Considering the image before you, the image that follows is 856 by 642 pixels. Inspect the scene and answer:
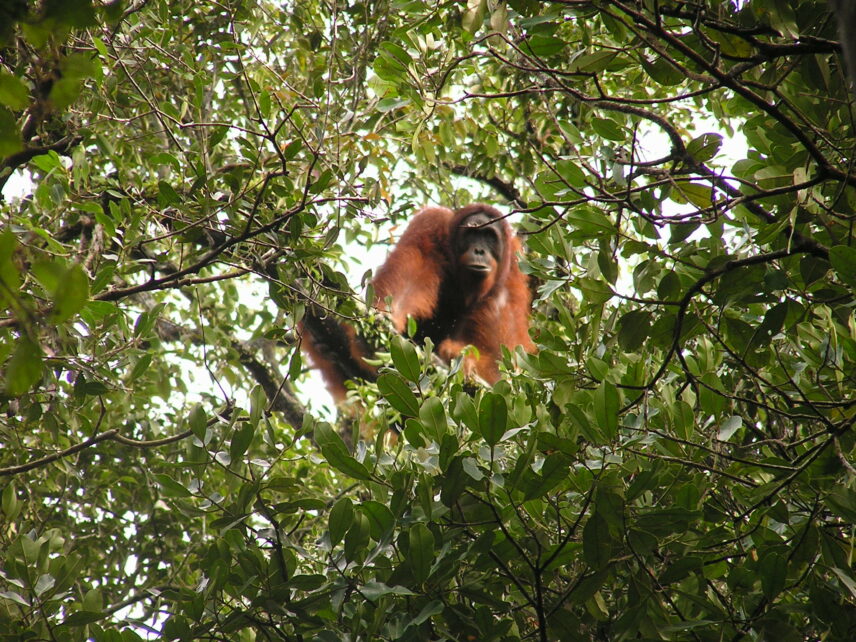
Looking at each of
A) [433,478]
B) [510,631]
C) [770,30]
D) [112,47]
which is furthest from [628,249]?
[112,47]

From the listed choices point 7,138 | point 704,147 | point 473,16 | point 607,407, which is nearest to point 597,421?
point 607,407

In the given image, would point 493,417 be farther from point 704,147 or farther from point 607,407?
point 704,147

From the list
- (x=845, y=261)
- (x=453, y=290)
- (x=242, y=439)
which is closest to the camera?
(x=845, y=261)

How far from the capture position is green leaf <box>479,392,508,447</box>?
51.1 inches

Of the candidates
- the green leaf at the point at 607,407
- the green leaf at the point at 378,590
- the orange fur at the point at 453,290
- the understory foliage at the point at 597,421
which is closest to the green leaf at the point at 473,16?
the understory foliage at the point at 597,421

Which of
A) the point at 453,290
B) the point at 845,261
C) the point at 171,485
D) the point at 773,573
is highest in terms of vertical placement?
the point at 453,290

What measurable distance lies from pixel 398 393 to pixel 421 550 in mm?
286

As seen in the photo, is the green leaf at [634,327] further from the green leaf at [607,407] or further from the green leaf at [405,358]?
the green leaf at [405,358]

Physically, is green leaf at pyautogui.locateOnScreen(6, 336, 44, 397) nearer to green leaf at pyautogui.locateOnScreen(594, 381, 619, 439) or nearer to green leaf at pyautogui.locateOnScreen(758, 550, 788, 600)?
green leaf at pyautogui.locateOnScreen(594, 381, 619, 439)

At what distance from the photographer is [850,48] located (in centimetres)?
69

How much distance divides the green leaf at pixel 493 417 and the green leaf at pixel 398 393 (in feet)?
0.55

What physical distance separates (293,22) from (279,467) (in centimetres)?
185

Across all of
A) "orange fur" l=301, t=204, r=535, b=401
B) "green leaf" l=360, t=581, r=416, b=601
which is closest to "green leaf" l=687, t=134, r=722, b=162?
"green leaf" l=360, t=581, r=416, b=601

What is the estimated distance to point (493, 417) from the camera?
1309 mm
